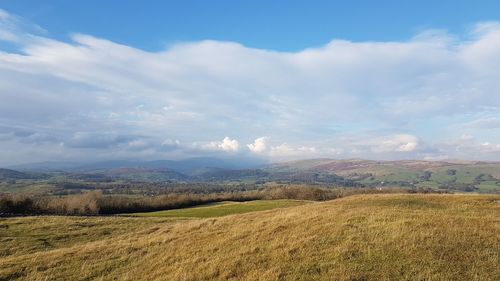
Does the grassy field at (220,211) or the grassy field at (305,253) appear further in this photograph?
the grassy field at (220,211)

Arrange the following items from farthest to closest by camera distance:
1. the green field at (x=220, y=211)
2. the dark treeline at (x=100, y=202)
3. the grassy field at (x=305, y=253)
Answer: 1. the dark treeline at (x=100, y=202)
2. the green field at (x=220, y=211)
3. the grassy field at (x=305, y=253)

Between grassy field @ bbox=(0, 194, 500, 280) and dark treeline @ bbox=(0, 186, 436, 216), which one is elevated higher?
grassy field @ bbox=(0, 194, 500, 280)

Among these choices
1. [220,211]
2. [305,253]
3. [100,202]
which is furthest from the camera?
[100,202]

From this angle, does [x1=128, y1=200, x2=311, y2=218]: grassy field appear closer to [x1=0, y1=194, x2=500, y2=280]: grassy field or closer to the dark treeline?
the dark treeline

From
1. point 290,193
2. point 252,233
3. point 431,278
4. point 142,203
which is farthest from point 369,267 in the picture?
point 290,193

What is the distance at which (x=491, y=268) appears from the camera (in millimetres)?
14492

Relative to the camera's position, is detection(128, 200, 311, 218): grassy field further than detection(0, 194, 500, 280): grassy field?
Yes

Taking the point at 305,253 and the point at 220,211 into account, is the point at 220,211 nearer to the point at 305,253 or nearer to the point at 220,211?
the point at 220,211

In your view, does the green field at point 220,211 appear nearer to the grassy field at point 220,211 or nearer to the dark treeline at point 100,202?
the grassy field at point 220,211

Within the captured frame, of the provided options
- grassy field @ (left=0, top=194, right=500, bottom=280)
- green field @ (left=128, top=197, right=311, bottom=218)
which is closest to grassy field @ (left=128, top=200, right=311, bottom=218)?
green field @ (left=128, top=197, right=311, bottom=218)

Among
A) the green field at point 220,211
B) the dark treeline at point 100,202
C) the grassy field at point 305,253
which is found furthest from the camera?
the dark treeline at point 100,202

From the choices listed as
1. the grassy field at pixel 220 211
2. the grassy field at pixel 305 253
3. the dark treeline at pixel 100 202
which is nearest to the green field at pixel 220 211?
the grassy field at pixel 220 211

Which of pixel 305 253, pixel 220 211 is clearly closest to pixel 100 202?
pixel 220 211

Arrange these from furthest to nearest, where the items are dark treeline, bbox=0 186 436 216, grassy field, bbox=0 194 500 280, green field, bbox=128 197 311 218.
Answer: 1. dark treeline, bbox=0 186 436 216
2. green field, bbox=128 197 311 218
3. grassy field, bbox=0 194 500 280
